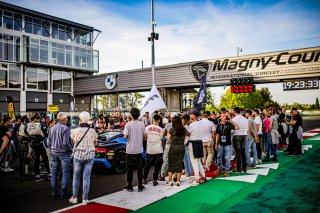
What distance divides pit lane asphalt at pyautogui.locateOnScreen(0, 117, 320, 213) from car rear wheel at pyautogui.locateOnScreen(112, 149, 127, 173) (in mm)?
231

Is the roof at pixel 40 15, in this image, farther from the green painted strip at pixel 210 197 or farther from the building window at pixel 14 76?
the green painted strip at pixel 210 197

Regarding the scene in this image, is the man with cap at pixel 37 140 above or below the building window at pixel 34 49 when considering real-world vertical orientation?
below

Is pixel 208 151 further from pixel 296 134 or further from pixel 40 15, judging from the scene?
pixel 40 15

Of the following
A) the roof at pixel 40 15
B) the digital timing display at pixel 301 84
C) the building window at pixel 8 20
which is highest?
the roof at pixel 40 15

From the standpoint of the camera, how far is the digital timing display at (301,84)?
19.5m

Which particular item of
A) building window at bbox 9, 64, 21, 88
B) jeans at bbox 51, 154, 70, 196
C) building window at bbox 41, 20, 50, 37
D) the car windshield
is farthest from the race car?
building window at bbox 41, 20, 50, 37

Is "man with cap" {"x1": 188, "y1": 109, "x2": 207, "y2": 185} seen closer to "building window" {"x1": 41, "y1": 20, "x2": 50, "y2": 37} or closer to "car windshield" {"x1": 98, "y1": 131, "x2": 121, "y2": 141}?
"car windshield" {"x1": 98, "y1": 131, "x2": 121, "y2": 141}

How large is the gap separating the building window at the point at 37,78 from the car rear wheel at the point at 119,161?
2460cm

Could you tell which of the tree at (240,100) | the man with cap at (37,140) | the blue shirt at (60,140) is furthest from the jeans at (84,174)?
the tree at (240,100)

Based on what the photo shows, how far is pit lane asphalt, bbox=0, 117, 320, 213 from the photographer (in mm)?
5348

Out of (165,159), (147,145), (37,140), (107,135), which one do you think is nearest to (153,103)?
(107,135)

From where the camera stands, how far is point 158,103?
29.0 feet

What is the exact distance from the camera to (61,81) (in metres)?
31.9

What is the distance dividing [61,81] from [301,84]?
25581mm
